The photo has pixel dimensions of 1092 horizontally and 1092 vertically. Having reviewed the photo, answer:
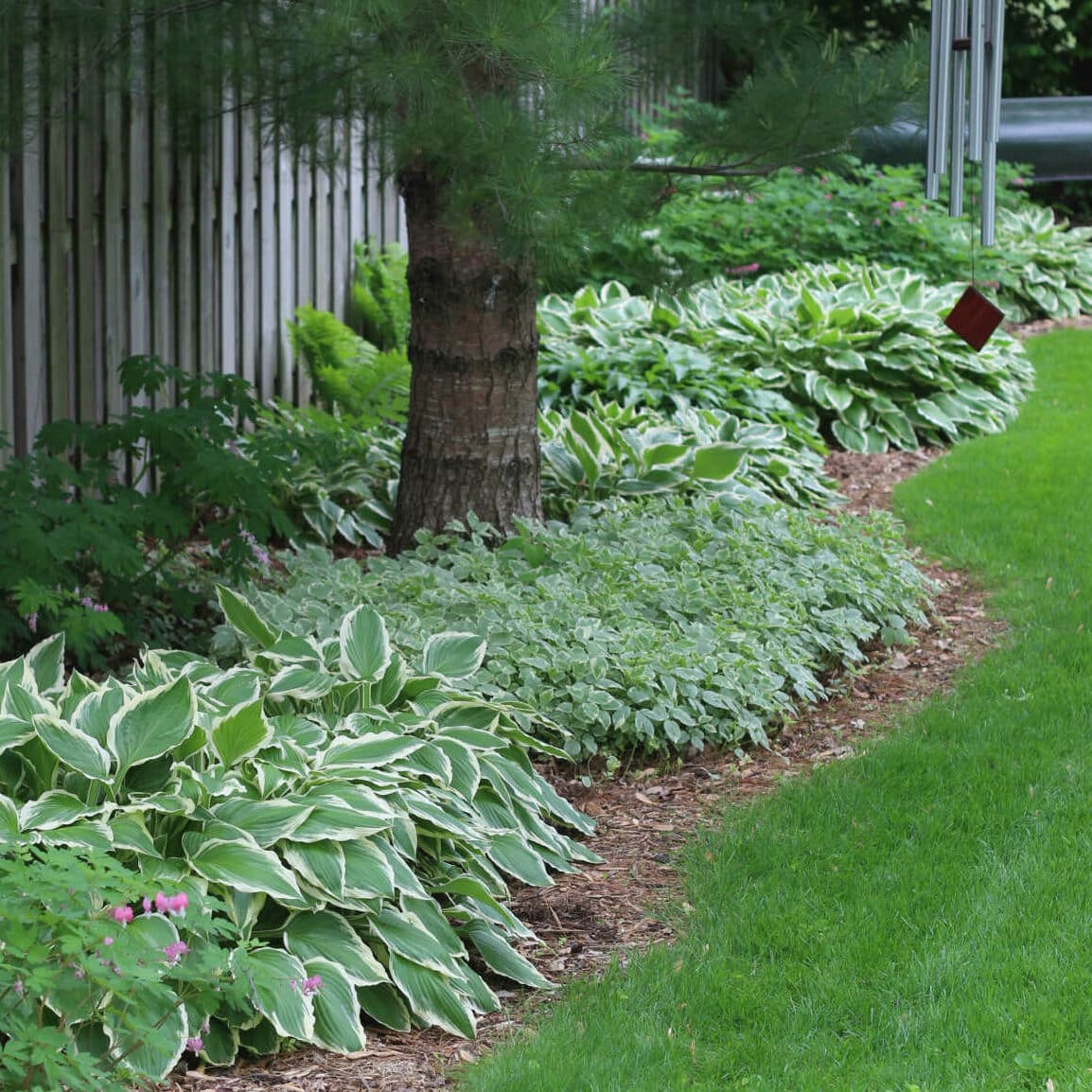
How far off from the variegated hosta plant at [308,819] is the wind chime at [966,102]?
2.32m

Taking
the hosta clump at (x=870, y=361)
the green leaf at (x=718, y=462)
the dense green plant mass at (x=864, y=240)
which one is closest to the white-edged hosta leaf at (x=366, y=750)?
the green leaf at (x=718, y=462)

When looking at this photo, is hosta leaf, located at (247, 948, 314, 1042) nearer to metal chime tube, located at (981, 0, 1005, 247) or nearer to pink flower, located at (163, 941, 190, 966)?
pink flower, located at (163, 941, 190, 966)

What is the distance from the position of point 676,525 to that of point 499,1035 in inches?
121

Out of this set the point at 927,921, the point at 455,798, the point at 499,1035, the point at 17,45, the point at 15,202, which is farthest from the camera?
the point at 15,202

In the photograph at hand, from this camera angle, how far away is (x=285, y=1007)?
2807 millimetres

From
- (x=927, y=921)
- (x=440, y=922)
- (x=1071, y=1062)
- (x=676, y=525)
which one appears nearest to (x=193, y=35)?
(x=676, y=525)

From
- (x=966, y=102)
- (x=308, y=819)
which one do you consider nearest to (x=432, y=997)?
(x=308, y=819)

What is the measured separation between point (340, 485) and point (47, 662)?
8.13 ft

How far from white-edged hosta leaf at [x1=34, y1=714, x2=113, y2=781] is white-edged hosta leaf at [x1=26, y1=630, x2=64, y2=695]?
602mm

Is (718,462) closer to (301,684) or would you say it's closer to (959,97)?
(959,97)

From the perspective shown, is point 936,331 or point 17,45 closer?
point 17,45

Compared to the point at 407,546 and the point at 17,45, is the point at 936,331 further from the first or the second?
the point at 17,45

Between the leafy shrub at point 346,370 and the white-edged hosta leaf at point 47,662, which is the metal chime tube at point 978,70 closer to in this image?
the leafy shrub at point 346,370

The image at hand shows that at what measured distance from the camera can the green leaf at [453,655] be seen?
4156 mm
